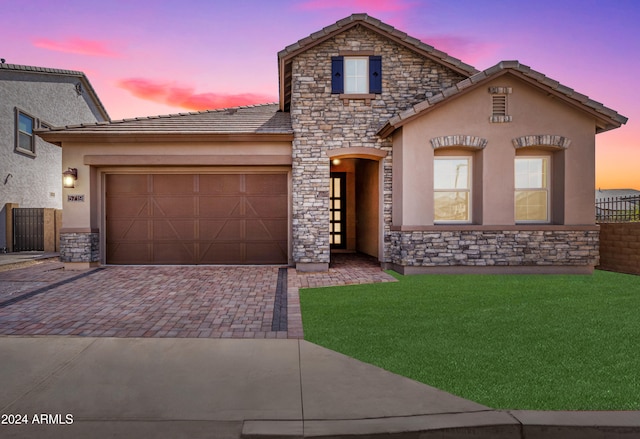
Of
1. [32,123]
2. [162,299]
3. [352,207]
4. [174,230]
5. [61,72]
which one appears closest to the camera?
[162,299]

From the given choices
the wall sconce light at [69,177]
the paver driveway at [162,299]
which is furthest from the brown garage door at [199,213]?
the wall sconce light at [69,177]

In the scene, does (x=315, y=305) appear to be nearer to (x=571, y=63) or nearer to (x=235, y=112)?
(x=235, y=112)

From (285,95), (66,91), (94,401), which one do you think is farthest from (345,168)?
(66,91)

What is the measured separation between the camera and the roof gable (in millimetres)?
10203

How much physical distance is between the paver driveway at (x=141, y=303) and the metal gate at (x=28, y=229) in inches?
237

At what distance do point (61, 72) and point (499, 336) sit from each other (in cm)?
2194

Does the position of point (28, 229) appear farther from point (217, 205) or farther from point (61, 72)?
point (217, 205)

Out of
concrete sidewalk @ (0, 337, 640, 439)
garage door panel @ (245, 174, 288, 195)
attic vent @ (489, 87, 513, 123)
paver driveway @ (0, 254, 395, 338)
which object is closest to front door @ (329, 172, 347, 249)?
paver driveway @ (0, 254, 395, 338)

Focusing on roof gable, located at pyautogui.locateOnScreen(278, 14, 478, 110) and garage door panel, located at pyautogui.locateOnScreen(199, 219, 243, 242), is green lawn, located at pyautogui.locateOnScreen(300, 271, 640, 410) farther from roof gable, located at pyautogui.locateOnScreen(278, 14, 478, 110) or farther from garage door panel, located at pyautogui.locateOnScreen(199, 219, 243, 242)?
roof gable, located at pyautogui.locateOnScreen(278, 14, 478, 110)

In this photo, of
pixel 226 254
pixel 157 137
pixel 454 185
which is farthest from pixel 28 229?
pixel 454 185

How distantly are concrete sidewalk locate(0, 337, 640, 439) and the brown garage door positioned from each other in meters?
7.02

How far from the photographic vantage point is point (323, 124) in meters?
10.4

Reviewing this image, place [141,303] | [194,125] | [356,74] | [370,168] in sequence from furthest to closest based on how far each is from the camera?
1. [370,168]
2. [194,125]
3. [356,74]
4. [141,303]

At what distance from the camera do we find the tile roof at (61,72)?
50.0 ft
